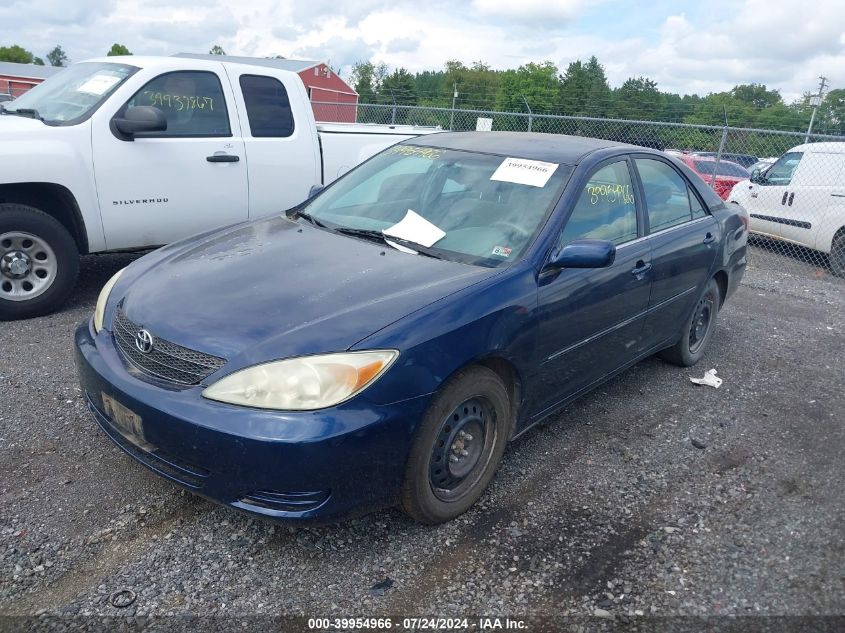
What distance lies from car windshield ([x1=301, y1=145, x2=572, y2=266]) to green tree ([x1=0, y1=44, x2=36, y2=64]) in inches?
4247

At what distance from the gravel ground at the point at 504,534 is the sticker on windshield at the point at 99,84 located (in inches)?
88.9

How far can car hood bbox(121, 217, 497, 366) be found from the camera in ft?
8.74

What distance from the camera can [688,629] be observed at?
8.53 feet

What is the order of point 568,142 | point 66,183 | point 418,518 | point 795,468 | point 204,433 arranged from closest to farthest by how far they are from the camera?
point 204,433 → point 418,518 → point 795,468 → point 568,142 → point 66,183

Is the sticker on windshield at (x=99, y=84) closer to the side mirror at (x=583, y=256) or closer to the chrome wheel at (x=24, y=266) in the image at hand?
the chrome wheel at (x=24, y=266)

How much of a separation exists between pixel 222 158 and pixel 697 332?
4043mm

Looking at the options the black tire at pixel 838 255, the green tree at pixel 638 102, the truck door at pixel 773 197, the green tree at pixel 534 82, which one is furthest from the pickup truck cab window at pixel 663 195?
the green tree at pixel 534 82

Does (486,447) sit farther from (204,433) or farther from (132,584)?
(132,584)

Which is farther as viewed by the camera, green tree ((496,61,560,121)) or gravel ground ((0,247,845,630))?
green tree ((496,61,560,121))

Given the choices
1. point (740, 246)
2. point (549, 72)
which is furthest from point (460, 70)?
point (740, 246)

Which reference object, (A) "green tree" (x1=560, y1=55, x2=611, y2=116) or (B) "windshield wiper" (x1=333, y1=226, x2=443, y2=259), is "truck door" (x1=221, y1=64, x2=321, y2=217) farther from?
(A) "green tree" (x1=560, y1=55, x2=611, y2=116)

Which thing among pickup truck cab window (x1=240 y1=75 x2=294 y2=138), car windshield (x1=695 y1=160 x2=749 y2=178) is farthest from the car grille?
car windshield (x1=695 y1=160 x2=749 y2=178)

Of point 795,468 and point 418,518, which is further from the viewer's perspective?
point 795,468

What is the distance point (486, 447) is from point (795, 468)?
6.26 feet
